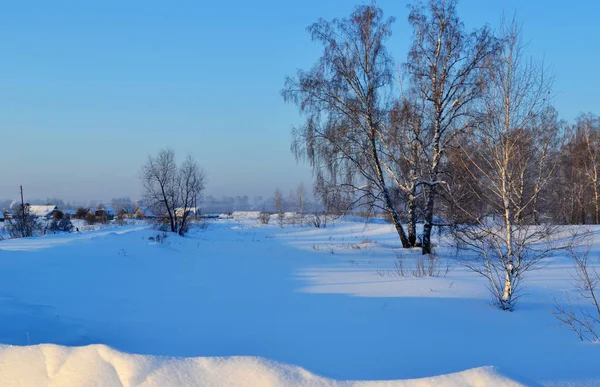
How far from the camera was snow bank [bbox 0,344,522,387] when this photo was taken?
242 cm

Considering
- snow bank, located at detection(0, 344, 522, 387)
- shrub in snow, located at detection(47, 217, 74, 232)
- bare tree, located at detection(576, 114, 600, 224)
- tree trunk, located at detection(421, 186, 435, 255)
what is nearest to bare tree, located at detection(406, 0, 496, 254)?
tree trunk, located at detection(421, 186, 435, 255)

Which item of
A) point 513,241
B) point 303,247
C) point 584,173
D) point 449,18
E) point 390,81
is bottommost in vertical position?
point 303,247

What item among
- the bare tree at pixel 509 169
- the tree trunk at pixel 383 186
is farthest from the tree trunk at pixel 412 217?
the bare tree at pixel 509 169

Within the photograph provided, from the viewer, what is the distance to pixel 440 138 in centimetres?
1451

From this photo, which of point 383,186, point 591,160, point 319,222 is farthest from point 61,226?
point 591,160

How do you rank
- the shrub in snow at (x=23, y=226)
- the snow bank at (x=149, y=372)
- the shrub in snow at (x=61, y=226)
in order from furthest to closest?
1. the shrub in snow at (x=61, y=226)
2. the shrub in snow at (x=23, y=226)
3. the snow bank at (x=149, y=372)

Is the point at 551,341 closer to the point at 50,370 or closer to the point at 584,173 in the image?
the point at 50,370

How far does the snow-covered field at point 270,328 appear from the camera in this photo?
8.47 ft

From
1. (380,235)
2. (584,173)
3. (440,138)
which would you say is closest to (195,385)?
(440,138)

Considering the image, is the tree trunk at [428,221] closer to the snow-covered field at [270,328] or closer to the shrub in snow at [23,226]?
the snow-covered field at [270,328]

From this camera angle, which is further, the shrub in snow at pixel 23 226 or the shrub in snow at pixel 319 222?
the shrub in snow at pixel 319 222

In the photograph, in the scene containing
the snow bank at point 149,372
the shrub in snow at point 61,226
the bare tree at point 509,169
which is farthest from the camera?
the shrub in snow at point 61,226

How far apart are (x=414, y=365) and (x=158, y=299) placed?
4749 millimetres

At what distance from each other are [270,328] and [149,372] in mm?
3094
